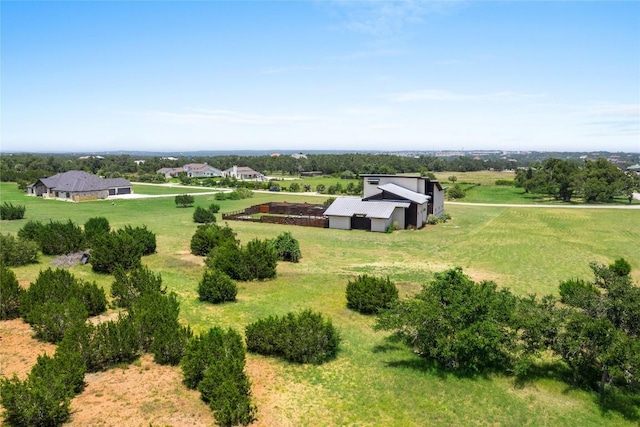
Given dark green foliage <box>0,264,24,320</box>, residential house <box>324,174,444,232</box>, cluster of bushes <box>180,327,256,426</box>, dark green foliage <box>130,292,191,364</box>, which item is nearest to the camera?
cluster of bushes <box>180,327,256,426</box>

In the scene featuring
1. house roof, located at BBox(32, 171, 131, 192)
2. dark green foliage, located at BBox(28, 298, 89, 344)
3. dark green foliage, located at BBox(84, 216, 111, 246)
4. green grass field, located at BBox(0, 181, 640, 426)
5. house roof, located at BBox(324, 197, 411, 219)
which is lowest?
green grass field, located at BBox(0, 181, 640, 426)

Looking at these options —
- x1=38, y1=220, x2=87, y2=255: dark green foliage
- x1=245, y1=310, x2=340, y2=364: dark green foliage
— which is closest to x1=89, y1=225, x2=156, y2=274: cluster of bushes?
x1=38, y1=220, x2=87, y2=255: dark green foliage

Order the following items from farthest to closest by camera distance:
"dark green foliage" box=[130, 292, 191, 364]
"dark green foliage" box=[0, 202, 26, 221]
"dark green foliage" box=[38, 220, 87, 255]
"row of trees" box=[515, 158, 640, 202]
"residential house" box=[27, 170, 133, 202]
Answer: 1. "residential house" box=[27, 170, 133, 202]
2. "row of trees" box=[515, 158, 640, 202]
3. "dark green foliage" box=[0, 202, 26, 221]
4. "dark green foliage" box=[38, 220, 87, 255]
5. "dark green foliage" box=[130, 292, 191, 364]

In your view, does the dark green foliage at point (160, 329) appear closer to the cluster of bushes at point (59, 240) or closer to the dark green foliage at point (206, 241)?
the dark green foliage at point (206, 241)

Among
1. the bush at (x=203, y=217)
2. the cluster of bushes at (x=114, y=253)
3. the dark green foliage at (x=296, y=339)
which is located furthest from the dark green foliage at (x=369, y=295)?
the bush at (x=203, y=217)

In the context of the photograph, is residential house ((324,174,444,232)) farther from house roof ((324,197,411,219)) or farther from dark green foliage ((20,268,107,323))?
dark green foliage ((20,268,107,323))

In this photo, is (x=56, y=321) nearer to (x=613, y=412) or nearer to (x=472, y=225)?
(x=613, y=412)
